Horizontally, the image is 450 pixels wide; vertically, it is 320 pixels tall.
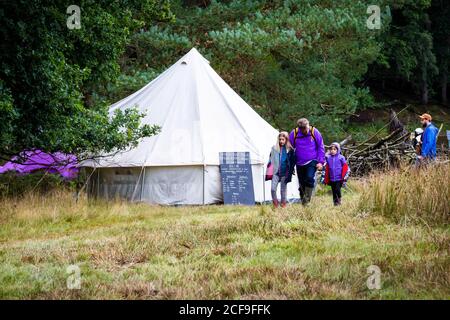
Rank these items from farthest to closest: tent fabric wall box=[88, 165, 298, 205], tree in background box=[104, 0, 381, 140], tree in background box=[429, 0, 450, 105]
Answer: tree in background box=[429, 0, 450, 105]
tree in background box=[104, 0, 381, 140]
tent fabric wall box=[88, 165, 298, 205]

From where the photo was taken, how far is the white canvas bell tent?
15078 mm

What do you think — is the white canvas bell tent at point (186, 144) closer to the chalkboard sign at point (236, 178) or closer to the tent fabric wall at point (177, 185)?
the tent fabric wall at point (177, 185)

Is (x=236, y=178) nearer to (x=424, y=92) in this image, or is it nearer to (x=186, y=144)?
(x=186, y=144)

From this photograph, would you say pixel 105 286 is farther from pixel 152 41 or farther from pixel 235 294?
pixel 152 41

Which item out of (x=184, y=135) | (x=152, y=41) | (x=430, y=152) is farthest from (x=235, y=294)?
(x=152, y=41)

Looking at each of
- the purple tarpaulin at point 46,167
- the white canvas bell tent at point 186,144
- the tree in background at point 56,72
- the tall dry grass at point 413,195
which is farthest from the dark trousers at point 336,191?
the purple tarpaulin at point 46,167

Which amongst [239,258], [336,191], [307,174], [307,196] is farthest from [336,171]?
[239,258]

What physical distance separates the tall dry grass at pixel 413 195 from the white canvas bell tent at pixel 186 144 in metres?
6.33

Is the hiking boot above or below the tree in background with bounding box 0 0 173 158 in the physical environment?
below

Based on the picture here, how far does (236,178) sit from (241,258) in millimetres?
8850

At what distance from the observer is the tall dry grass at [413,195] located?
783 cm

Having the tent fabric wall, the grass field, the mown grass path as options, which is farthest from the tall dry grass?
the tent fabric wall

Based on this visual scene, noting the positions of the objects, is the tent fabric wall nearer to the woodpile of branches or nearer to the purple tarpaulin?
the purple tarpaulin

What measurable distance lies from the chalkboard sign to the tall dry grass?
5.87 meters
